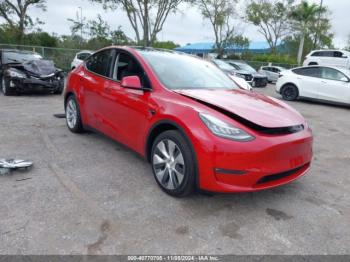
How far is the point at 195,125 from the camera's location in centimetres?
266

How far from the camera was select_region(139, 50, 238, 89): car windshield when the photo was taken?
3428 millimetres

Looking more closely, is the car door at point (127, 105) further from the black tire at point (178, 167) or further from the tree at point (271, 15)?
the tree at point (271, 15)

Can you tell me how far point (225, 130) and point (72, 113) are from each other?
331cm

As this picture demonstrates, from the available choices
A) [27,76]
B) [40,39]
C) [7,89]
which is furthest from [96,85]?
[40,39]

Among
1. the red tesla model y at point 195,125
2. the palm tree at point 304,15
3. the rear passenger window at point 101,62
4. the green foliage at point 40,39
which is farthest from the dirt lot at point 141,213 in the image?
the palm tree at point 304,15

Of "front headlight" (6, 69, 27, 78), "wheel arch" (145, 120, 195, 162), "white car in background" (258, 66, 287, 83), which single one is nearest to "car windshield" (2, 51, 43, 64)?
"front headlight" (6, 69, 27, 78)

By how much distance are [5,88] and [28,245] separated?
811 centimetres

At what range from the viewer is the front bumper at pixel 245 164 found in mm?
2521

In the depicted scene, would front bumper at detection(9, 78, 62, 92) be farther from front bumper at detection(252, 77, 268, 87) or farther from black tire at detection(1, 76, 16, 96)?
front bumper at detection(252, 77, 268, 87)

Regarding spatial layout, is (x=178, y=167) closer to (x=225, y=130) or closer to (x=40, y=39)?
(x=225, y=130)

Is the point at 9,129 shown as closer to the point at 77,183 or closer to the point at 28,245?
the point at 77,183

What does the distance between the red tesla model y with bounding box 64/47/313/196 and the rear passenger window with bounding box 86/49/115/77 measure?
3 cm

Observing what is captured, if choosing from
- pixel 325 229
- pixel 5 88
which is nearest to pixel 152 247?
pixel 325 229

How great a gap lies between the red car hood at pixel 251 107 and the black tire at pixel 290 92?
8581 millimetres
